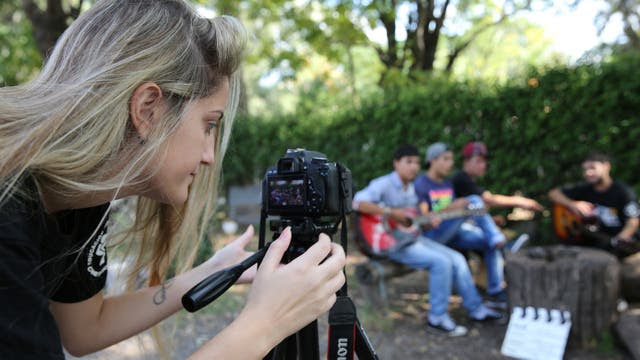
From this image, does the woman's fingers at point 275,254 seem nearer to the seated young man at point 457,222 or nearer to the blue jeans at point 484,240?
the seated young man at point 457,222

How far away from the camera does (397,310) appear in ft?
16.0

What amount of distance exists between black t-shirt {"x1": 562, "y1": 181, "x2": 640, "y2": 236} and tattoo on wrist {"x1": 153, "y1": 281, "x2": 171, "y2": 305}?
441cm

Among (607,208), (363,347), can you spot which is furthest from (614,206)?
(363,347)

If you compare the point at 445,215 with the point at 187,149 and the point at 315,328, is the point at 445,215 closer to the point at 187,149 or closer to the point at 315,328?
the point at 315,328

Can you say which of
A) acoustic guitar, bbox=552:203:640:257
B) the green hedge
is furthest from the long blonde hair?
acoustic guitar, bbox=552:203:640:257

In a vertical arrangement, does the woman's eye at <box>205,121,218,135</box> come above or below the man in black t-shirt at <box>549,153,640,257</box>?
above

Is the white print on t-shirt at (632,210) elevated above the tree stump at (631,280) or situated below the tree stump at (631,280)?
above

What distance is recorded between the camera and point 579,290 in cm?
381

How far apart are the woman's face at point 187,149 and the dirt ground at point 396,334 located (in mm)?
2522

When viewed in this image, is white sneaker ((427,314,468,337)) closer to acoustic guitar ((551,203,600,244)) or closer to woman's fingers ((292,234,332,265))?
acoustic guitar ((551,203,600,244))

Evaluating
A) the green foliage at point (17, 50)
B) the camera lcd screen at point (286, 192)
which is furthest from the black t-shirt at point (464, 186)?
the green foliage at point (17, 50)

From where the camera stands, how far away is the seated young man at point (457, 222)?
4.84 metres

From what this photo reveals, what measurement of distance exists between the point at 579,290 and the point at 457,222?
4.23ft

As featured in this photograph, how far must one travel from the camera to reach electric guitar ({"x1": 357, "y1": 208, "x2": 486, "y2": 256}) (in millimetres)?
4547
